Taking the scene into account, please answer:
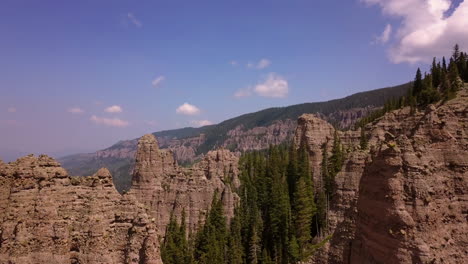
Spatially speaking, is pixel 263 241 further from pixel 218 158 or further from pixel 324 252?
pixel 218 158

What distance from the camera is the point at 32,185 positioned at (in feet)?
68.5

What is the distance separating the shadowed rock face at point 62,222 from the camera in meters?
19.1

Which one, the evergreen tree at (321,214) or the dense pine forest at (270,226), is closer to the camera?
the dense pine forest at (270,226)

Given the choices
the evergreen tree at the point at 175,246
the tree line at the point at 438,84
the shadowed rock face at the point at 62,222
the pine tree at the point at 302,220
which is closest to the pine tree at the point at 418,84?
the tree line at the point at 438,84

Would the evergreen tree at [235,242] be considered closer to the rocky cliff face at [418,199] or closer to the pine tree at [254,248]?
the pine tree at [254,248]

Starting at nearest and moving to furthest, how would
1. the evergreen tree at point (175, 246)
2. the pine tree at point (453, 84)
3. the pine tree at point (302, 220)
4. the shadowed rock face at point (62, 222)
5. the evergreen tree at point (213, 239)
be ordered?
1. the shadowed rock face at point (62, 222)
2. the evergreen tree at point (175, 246)
3. the pine tree at point (302, 220)
4. the evergreen tree at point (213, 239)
5. the pine tree at point (453, 84)

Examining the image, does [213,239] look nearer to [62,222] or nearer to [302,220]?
[302,220]

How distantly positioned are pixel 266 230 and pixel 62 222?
42.4m

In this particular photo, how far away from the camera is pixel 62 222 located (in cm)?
1980

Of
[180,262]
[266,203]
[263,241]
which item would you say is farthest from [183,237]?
[266,203]

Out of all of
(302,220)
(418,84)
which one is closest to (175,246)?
(302,220)

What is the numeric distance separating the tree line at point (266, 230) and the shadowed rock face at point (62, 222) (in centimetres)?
2509

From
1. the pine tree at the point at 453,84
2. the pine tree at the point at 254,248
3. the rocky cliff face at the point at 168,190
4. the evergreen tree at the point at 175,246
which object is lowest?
the pine tree at the point at 254,248

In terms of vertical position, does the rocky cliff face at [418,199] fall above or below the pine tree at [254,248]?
above
